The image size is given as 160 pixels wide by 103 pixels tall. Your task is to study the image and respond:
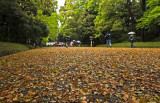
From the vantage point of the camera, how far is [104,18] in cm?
2448

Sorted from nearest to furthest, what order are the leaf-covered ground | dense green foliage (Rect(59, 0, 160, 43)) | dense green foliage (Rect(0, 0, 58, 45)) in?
the leaf-covered ground → dense green foliage (Rect(0, 0, 58, 45)) → dense green foliage (Rect(59, 0, 160, 43))

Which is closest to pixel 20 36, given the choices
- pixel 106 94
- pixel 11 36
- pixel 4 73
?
pixel 11 36

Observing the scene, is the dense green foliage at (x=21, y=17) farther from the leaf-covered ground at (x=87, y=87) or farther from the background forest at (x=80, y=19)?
the leaf-covered ground at (x=87, y=87)

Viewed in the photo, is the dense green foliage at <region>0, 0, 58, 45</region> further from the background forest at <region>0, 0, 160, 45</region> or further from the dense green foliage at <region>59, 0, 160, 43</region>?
the dense green foliage at <region>59, 0, 160, 43</region>

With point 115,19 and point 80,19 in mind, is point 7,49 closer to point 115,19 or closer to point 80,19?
point 115,19

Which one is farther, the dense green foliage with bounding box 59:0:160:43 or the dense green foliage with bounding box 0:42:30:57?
the dense green foliage with bounding box 59:0:160:43

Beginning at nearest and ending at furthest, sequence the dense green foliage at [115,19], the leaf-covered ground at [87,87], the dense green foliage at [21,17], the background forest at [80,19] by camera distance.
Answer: the leaf-covered ground at [87,87] < the dense green foliage at [21,17] < the background forest at [80,19] < the dense green foliage at [115,19]

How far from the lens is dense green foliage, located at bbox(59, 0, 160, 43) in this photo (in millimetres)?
18873

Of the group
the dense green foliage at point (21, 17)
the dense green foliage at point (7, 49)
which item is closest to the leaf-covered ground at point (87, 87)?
the dense green foliage at point (7, 49)

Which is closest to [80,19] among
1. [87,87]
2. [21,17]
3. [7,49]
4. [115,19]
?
[115,19]

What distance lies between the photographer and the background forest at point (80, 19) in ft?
53.1

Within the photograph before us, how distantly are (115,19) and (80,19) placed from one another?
12977 mm

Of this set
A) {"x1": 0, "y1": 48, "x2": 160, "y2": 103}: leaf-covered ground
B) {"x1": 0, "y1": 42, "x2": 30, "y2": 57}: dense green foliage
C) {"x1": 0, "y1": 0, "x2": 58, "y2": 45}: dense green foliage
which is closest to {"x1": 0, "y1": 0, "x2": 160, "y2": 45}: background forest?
{"x1": 0, "y1": 0, "x2": 58, "y2": 45}: dense green foliage

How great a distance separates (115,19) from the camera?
937 inches
